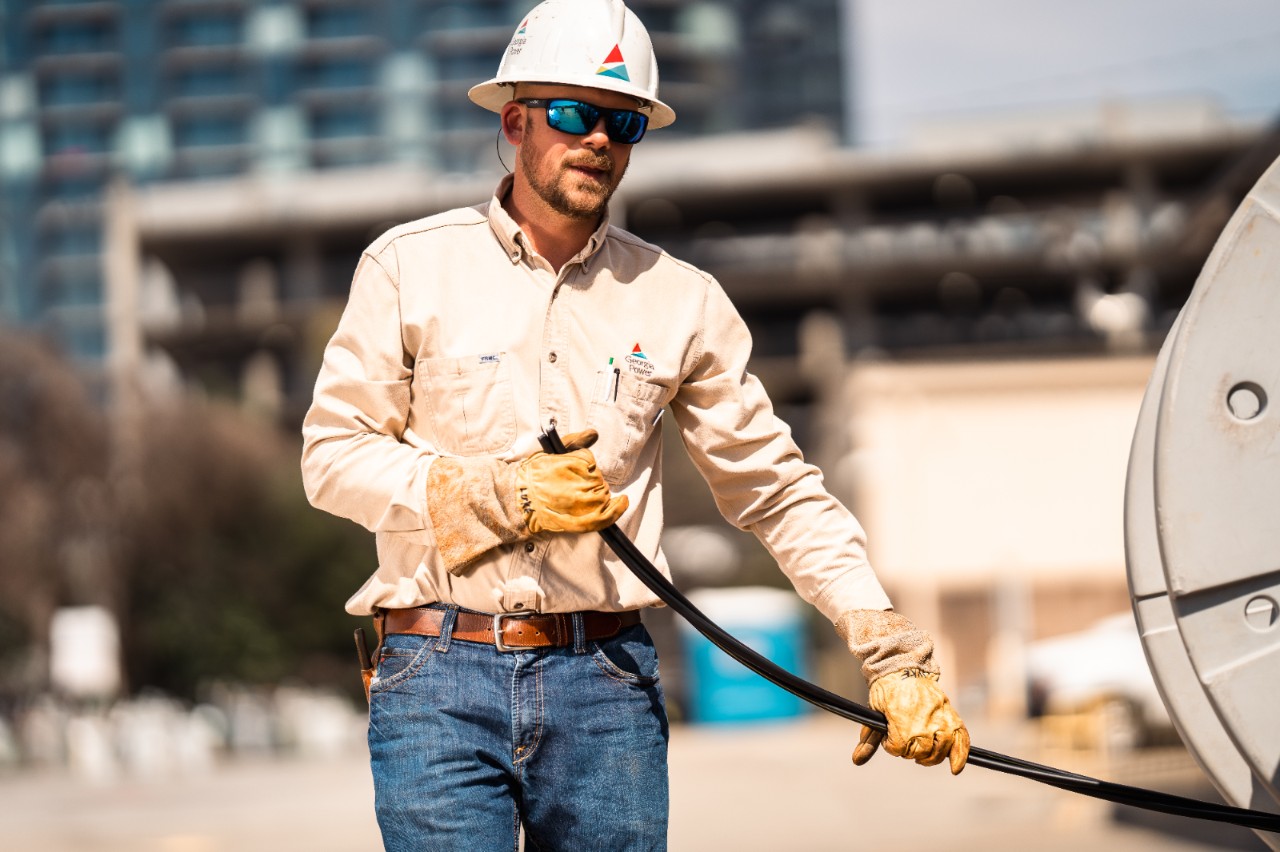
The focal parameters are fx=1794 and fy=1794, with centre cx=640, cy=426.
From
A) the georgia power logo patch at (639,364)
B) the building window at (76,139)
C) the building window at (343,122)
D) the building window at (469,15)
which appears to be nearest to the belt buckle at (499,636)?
the georgia power logo patch at (639,364)

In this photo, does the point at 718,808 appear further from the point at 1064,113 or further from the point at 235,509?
the point at 1064,113

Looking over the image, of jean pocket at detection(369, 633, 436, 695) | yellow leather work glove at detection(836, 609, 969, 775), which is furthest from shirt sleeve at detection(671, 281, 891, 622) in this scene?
jean pocket at detection(369, 633, 436, 695)

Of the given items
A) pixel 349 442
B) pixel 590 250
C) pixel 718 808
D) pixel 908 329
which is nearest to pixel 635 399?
pixel 590 250

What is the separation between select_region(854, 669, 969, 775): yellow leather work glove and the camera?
325 cm

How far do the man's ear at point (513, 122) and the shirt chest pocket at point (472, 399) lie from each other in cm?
48

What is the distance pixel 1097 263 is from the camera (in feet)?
184

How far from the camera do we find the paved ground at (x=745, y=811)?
9.88 metres

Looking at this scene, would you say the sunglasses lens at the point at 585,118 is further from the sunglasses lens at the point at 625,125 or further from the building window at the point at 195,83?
the building window at the point at 195,83

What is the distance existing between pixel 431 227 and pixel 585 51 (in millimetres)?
443

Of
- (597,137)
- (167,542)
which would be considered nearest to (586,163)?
(597,137)

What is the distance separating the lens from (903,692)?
10.9 feet

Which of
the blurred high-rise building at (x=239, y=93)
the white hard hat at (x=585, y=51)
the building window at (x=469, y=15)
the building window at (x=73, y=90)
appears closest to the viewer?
the white hard hat at (x=585, y=51)

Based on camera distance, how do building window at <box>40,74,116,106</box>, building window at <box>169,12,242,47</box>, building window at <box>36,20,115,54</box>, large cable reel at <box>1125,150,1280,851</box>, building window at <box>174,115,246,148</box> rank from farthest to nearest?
1. building window at <box>40,74,116,106</box>
2. building window at <box>36,20,115,54</box>
3. building window at <box>169,12,242,47</box>
4. building window at <box>174,115,246,148</box>
5. large cable reel at <box>1125,150,1280,851</box>

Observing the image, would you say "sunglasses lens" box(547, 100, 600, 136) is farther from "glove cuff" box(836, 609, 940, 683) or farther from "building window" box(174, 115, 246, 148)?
"building window" box(174, 115, 246, 148)
